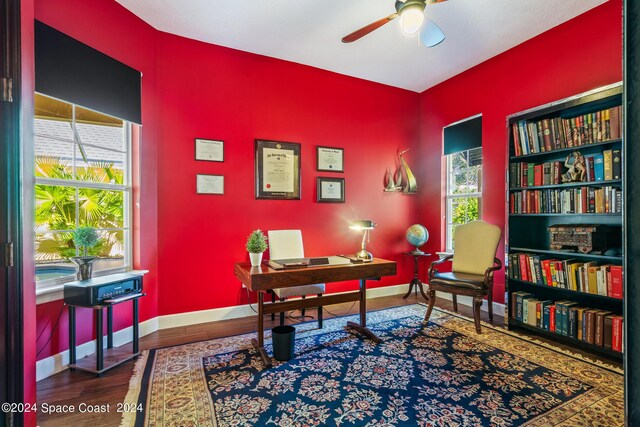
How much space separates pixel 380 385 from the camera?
211 cm

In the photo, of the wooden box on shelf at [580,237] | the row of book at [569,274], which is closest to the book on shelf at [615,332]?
the row of book at [569,274]

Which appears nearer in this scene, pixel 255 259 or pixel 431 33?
pixel 431 33

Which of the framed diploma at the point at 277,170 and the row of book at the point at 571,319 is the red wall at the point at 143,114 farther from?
the row of book at the point at 571,319

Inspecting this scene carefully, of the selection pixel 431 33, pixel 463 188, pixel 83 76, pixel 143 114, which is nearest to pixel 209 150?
pixel 143 114

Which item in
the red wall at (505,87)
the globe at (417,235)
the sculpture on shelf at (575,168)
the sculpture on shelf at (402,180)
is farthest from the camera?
the sculpture on shelf at (402,180)

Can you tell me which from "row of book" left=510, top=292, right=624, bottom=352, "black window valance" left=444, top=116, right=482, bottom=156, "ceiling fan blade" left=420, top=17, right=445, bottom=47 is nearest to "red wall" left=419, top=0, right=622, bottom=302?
"black window valance" left=444, top=116, right=482, bottom=156

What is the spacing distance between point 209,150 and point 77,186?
1245mm

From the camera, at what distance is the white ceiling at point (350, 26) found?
2787mm

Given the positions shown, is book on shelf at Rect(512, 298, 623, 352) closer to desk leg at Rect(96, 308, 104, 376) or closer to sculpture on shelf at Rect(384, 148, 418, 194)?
sculpture on shelf at Rect(384, 148, 418, 194)

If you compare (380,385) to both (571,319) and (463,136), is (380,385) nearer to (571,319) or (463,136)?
(571,319)

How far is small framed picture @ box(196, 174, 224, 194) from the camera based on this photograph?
3.35 meters

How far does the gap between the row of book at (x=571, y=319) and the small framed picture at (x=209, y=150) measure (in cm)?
346

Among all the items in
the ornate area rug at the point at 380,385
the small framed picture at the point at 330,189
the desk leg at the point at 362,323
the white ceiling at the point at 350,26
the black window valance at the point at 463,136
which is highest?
the white ceiling at the point at 350,26

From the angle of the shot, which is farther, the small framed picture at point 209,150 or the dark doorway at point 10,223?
the small framed picture at point 209,150
